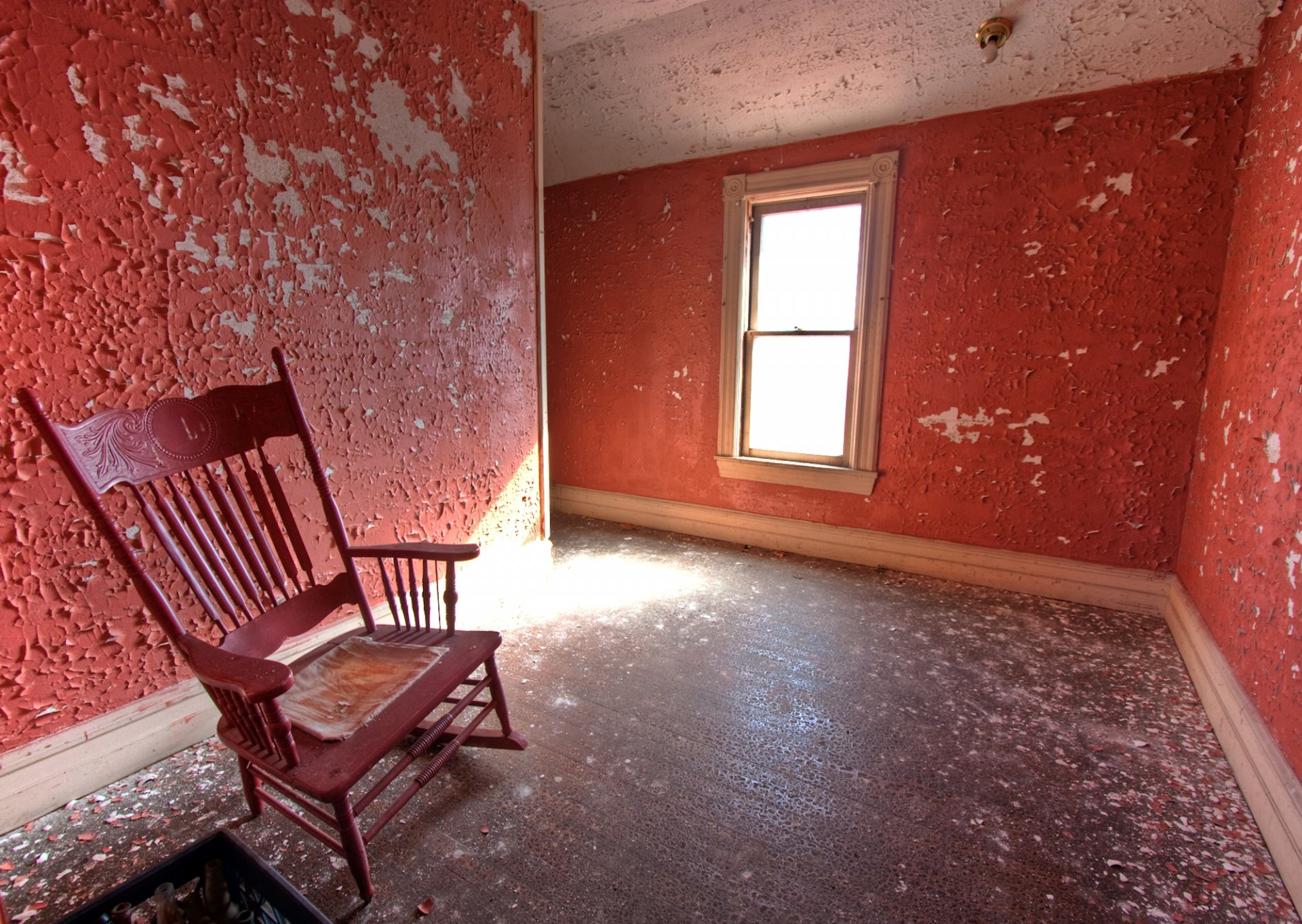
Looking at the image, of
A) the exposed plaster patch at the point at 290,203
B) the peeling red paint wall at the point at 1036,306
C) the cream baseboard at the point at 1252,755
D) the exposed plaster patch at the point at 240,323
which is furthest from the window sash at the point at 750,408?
the exposed plaster patch at the point at 240,323

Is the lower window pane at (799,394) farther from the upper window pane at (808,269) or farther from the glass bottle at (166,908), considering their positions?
the glass bottle at (166,908)

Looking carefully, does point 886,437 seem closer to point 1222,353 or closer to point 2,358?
point 1222,353

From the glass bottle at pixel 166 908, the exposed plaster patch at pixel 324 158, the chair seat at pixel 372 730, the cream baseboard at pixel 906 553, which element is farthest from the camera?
the cream baseboard at pixel 906 553

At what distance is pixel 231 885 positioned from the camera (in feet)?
3.31

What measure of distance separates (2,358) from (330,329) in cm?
72

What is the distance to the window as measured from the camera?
2.74 meters

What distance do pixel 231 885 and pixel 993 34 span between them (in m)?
3.31

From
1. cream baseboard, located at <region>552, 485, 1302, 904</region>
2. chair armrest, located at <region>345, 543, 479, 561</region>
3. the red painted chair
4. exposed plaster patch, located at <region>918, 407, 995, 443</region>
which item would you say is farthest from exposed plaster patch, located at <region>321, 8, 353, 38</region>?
exposed plaster patch, located at <region>918, 407, 995, 443</region>

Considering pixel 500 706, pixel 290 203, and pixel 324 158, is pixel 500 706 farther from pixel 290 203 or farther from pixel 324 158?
pixel 324 158

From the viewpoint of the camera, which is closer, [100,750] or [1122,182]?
[100,750]

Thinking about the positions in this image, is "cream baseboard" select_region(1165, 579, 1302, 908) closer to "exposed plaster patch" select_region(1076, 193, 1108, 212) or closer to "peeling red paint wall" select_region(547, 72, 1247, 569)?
"peeling red paint wall" select_region(547, 72, 1247, 569)

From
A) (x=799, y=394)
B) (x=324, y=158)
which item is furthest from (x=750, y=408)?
(x=324, y=158)

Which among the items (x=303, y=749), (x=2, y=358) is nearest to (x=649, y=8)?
(x=2, y=358)

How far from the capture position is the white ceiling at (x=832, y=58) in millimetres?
1990
